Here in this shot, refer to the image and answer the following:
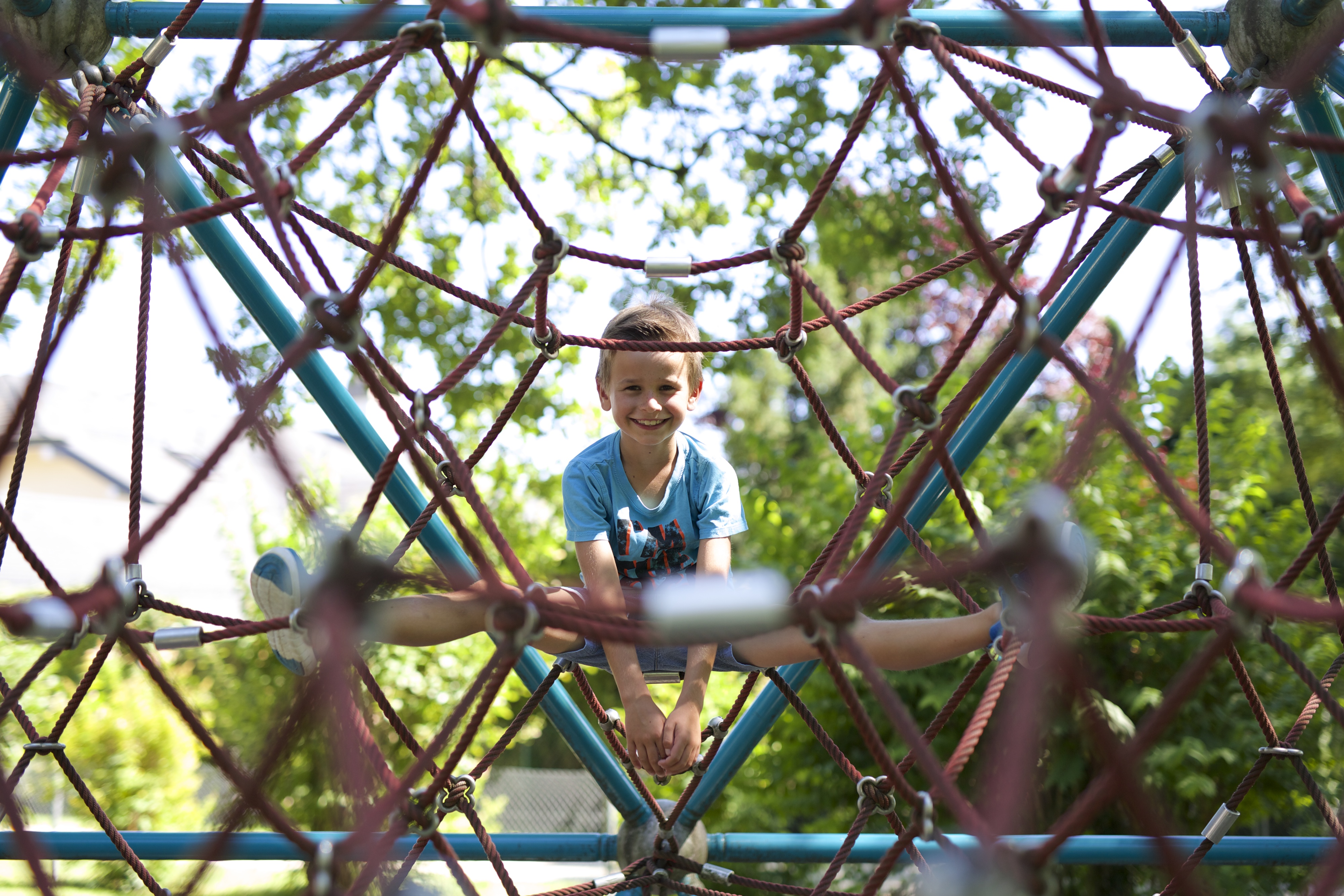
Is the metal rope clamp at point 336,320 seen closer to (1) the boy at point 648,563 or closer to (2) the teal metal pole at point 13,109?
(1) the boy at point 648,563

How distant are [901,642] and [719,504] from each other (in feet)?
1.20

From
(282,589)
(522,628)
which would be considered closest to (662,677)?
(282,589)

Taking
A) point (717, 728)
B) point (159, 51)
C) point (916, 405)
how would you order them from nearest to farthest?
point (916, 405), point (159, 51), point (717, 728)

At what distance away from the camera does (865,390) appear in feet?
32.2

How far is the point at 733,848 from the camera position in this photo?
1.57m

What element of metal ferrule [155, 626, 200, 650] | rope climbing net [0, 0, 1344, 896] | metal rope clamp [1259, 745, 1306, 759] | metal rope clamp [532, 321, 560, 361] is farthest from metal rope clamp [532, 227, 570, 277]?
metal rope clamp [1259, 745, 1306, 759]

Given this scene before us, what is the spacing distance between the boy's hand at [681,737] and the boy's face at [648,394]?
0.42 metres

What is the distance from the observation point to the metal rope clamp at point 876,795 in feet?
4.25

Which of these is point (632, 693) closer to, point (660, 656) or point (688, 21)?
point (660, 656)

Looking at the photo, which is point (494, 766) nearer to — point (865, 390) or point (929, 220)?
point (929, 220)

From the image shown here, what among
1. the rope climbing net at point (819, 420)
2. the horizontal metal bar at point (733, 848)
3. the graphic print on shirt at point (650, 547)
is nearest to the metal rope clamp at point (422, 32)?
the rope climbing net at point (819, 420)

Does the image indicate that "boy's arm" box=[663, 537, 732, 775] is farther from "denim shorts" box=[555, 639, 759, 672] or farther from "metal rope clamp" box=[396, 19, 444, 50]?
"metal rope clamp" box=[396, 19, 444, 50]

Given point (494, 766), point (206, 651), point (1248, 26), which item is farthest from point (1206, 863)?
point (206, 651)

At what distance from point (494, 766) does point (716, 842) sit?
2.96 meters
